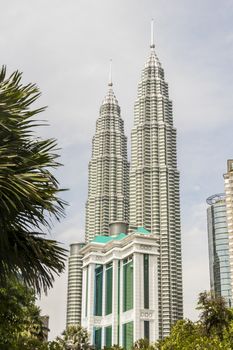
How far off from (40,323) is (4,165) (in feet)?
167

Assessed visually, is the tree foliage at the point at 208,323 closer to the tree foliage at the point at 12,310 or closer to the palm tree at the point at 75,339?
the palm tree at the point at 75,339

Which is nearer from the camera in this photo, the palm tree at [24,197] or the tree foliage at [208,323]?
the palm tree at [24,197]

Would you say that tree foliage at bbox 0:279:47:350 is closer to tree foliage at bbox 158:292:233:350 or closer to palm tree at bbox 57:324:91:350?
tree foliage at bbox 158:292:233:350

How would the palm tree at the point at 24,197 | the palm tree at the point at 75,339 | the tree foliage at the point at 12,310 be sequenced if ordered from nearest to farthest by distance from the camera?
the palm tree at the point at 24,197
the tree foliage at the point at 12,310
the palm tree at the point at 75,339

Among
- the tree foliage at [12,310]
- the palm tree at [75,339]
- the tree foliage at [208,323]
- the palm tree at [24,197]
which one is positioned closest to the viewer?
the palm tree at [24,197]

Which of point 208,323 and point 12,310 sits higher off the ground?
point 208,323

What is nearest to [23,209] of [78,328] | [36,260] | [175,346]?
[36,260]

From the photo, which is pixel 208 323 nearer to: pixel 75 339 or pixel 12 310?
pixel 75 339

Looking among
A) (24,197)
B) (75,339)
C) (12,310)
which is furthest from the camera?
(75,339)

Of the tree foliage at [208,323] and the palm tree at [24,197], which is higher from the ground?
the tree foliage at [208,323]

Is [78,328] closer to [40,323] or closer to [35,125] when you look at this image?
[40,323]

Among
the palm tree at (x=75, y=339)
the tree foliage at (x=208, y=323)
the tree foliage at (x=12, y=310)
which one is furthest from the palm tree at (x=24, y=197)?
the palm tree at (x=75, y=339)

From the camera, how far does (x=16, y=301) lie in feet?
95.2

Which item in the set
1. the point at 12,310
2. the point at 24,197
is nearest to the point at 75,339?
the point at 12,310
